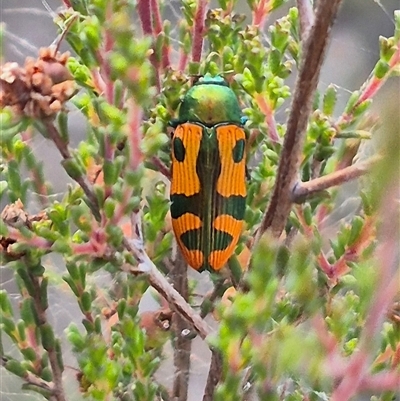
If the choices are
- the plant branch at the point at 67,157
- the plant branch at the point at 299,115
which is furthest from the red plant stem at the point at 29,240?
the plant branch at the point at 299,115

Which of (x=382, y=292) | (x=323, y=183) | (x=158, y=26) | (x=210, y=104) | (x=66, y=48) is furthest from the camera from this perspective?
(x=66, y=48)

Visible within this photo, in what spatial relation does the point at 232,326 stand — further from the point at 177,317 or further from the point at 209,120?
the point at 209,120

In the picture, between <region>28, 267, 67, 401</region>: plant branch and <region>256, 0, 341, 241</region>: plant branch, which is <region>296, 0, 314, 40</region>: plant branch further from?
<region>28, 267, 67, 401</region>: plant branch

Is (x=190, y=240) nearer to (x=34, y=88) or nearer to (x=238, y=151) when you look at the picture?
(x=238, y=151)

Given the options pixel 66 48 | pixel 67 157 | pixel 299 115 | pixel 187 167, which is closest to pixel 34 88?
pixel 67 157

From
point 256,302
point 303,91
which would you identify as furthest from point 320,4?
point 256,302

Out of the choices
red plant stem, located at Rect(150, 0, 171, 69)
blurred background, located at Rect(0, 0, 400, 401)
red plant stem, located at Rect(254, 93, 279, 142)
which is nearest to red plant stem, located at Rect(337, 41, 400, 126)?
red plant stem, located at Rect(254, 93, 279, 142)

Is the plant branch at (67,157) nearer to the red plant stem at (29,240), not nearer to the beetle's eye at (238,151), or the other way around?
the red plant stem at (29,240)
